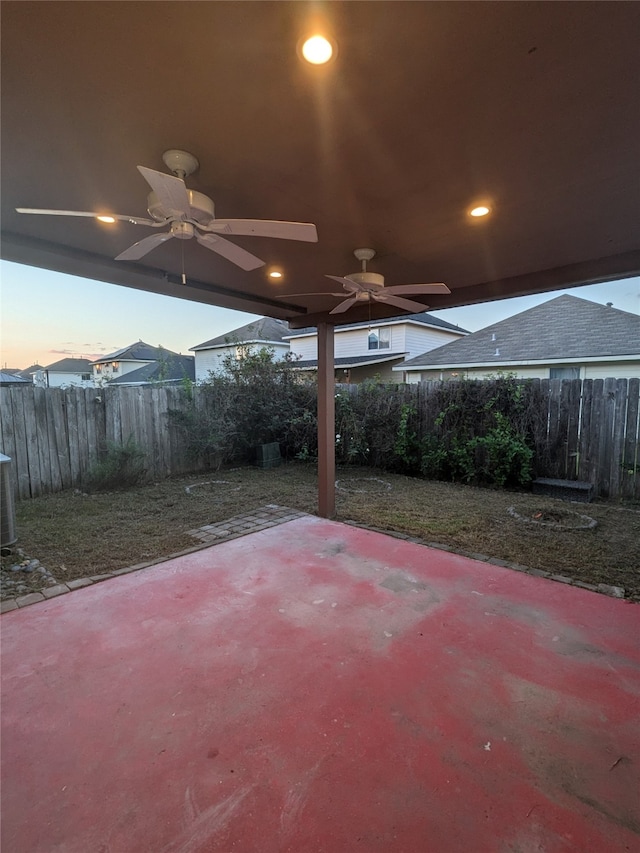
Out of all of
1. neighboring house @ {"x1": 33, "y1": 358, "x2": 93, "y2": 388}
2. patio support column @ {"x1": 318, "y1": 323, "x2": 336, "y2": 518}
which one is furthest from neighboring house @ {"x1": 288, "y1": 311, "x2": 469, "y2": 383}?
neighboring house @ {"x1": 33, "y1": 358, "x2": 93, "y2": 388}

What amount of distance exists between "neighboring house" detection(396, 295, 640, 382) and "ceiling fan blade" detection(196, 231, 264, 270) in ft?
18.4

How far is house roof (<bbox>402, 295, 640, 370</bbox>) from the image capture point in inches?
323

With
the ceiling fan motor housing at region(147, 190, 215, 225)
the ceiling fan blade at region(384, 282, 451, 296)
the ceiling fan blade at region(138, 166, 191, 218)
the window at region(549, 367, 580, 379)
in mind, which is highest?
the ceiling fan motor housing at region(147, 190, 215, 225)

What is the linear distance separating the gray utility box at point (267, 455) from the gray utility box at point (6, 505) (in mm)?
4316

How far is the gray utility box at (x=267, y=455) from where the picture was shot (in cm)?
738

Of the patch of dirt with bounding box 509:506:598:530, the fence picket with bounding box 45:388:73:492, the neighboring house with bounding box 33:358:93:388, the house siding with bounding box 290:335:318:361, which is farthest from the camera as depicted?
the neighboring house with bounding box 33:358:93:388

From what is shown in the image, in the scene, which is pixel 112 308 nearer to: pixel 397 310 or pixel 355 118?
pixel 397 310

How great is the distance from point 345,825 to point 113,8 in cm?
254

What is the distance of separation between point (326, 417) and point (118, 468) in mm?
3302

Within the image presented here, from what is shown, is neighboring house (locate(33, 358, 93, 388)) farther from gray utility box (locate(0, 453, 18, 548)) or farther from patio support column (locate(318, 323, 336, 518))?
patio support column (locate(318, 323, 336, 518))

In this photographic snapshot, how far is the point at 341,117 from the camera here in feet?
4.91

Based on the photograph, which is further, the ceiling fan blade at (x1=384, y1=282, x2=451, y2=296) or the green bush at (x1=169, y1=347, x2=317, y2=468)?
the green bush at (x1=169, y1=347, x2=317, y2=468)

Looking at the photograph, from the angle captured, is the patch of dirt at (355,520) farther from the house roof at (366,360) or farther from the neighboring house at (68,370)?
the neighboring house at (68,370)

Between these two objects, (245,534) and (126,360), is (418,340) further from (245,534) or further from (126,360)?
(126,360)
